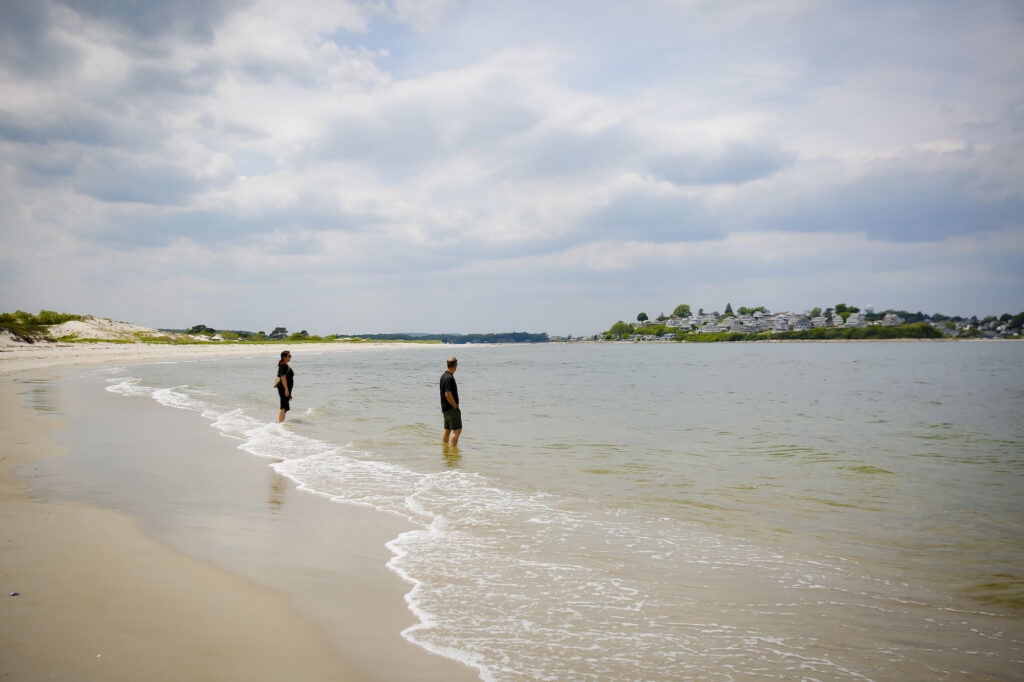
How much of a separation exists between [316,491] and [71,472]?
4.18m

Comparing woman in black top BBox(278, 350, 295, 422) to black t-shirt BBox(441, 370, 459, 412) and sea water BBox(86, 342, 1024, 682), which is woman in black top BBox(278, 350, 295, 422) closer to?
sea water BBox(86, 342, 1024, 682)

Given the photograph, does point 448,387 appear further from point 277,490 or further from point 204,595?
point 204,595

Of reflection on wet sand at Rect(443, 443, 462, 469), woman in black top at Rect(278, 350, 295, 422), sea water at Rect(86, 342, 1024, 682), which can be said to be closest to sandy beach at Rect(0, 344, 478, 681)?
sea water at Rect(86, 342, 1024, 682)

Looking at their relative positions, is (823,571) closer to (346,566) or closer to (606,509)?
(606,509)

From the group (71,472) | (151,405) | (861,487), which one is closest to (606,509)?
(861,487)

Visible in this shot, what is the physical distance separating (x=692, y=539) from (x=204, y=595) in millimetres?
5572

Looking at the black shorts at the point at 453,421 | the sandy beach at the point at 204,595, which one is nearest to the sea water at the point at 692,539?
the sandy beach at the point at 204,595

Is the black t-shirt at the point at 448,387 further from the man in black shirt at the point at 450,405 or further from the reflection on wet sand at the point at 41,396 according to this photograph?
the reflection on wet sand at the point at 41,396

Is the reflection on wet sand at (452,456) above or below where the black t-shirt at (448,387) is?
below

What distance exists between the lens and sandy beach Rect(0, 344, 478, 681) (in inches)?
145

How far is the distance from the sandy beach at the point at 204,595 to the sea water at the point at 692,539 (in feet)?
1.54

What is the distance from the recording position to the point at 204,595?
15.5 ft

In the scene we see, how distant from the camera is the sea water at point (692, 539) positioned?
14.4ft

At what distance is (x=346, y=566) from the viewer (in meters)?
5.82
